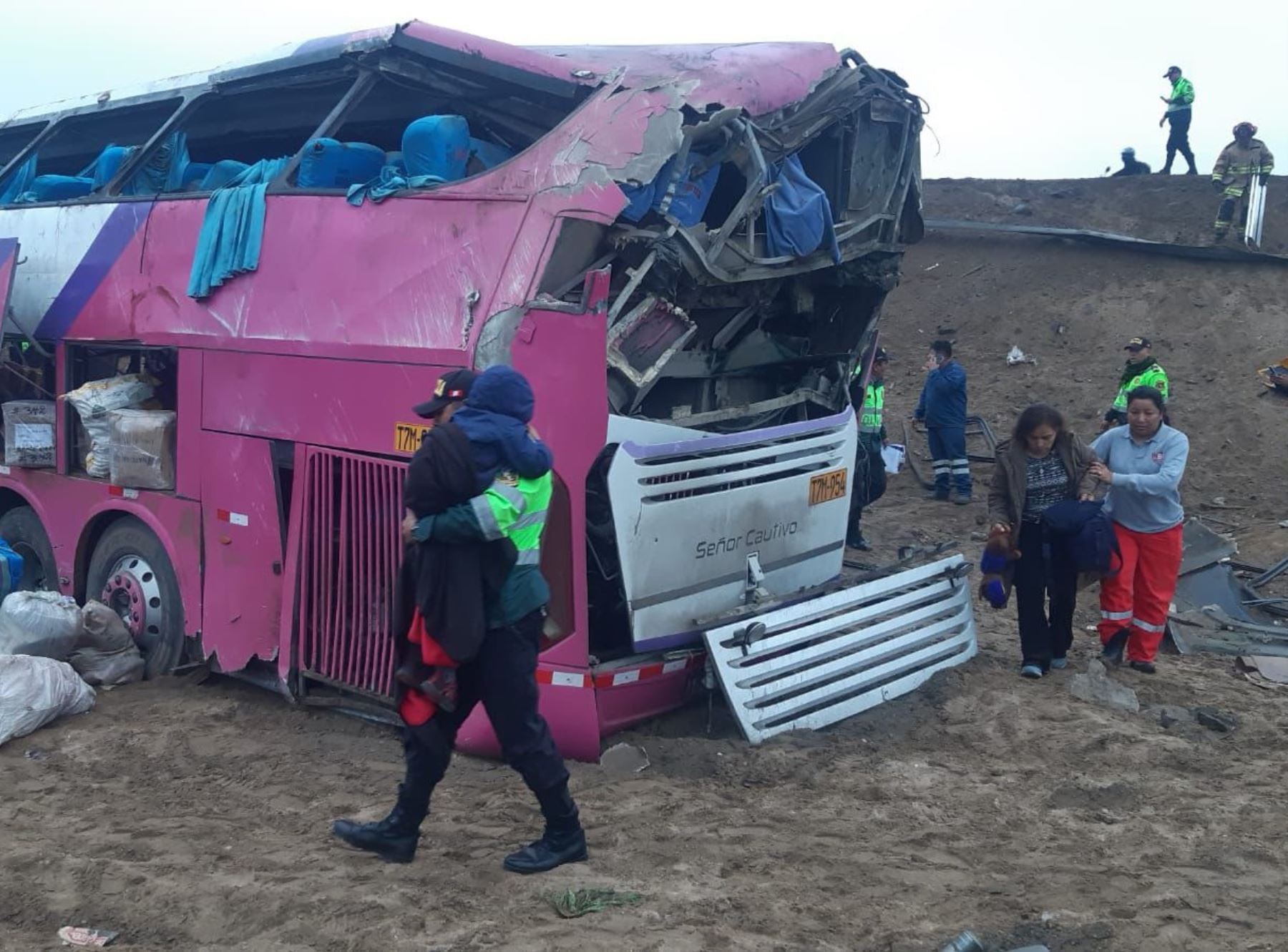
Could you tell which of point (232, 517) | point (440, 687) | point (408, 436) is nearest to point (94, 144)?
point (232, 517)

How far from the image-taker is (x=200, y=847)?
4.22m

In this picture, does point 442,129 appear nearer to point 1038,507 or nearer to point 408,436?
point 408,436

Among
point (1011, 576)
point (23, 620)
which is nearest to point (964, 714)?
point (1011, 576)

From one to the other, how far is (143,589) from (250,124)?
2.92 metres

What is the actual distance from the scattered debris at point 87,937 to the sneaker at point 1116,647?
506cm

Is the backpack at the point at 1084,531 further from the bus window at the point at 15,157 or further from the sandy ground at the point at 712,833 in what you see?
the bus window at the point at 15,157

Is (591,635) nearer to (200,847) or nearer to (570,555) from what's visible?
(570,555)

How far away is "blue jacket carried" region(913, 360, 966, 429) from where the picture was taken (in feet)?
39.5

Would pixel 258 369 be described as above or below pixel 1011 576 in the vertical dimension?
above

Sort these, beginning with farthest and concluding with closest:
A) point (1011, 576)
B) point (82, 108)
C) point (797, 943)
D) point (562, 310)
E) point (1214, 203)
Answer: point (1214, 203) < point (82, 108) < point (1011, 576) < point (562, 310) < point (797, 943)

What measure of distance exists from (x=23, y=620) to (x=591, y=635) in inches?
114

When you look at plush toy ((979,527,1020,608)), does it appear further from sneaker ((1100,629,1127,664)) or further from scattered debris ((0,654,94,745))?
scattered debris ((0,654,94,745))

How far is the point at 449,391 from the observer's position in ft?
12.9

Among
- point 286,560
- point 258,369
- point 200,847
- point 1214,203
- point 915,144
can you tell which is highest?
point 1214,203
